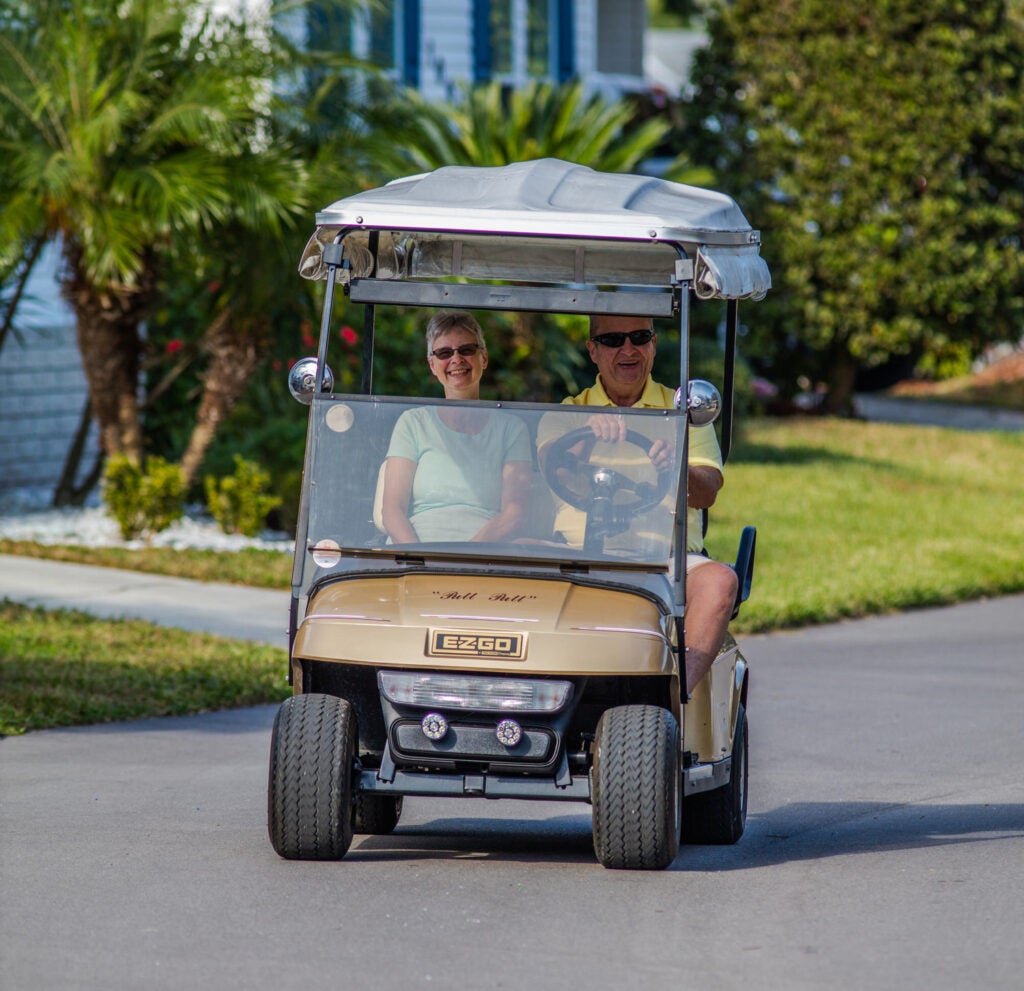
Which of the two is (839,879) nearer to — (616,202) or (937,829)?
(937,829)

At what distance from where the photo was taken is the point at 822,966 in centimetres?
472

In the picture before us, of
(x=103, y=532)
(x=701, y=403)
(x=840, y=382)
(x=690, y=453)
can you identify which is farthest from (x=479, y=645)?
(x=840, y=382)

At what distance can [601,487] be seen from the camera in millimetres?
5797

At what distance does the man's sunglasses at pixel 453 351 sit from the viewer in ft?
20.7

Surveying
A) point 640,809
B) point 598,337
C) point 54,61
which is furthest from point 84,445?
point 640,809

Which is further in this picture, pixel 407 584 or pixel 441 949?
pixel 407 584

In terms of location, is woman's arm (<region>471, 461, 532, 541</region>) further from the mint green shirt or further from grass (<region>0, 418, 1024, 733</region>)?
grass (<region>0, 418, 1024, 733</region>)

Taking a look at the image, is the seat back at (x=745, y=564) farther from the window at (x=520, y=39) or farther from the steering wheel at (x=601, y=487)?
the window at (x=520, y=39)

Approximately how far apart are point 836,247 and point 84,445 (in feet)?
36.0

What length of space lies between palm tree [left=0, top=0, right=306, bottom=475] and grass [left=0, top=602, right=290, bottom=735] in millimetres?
2960

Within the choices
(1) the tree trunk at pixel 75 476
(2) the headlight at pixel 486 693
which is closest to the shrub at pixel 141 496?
(1) the tree trunk at pixel 75 476

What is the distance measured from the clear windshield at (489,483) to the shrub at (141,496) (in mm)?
7644

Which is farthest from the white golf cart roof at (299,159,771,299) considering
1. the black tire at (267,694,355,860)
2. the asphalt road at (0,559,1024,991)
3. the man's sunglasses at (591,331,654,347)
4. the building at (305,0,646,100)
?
the building at (305,0,646,100)

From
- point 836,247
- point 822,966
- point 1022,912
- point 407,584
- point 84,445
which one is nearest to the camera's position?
point 822,966
